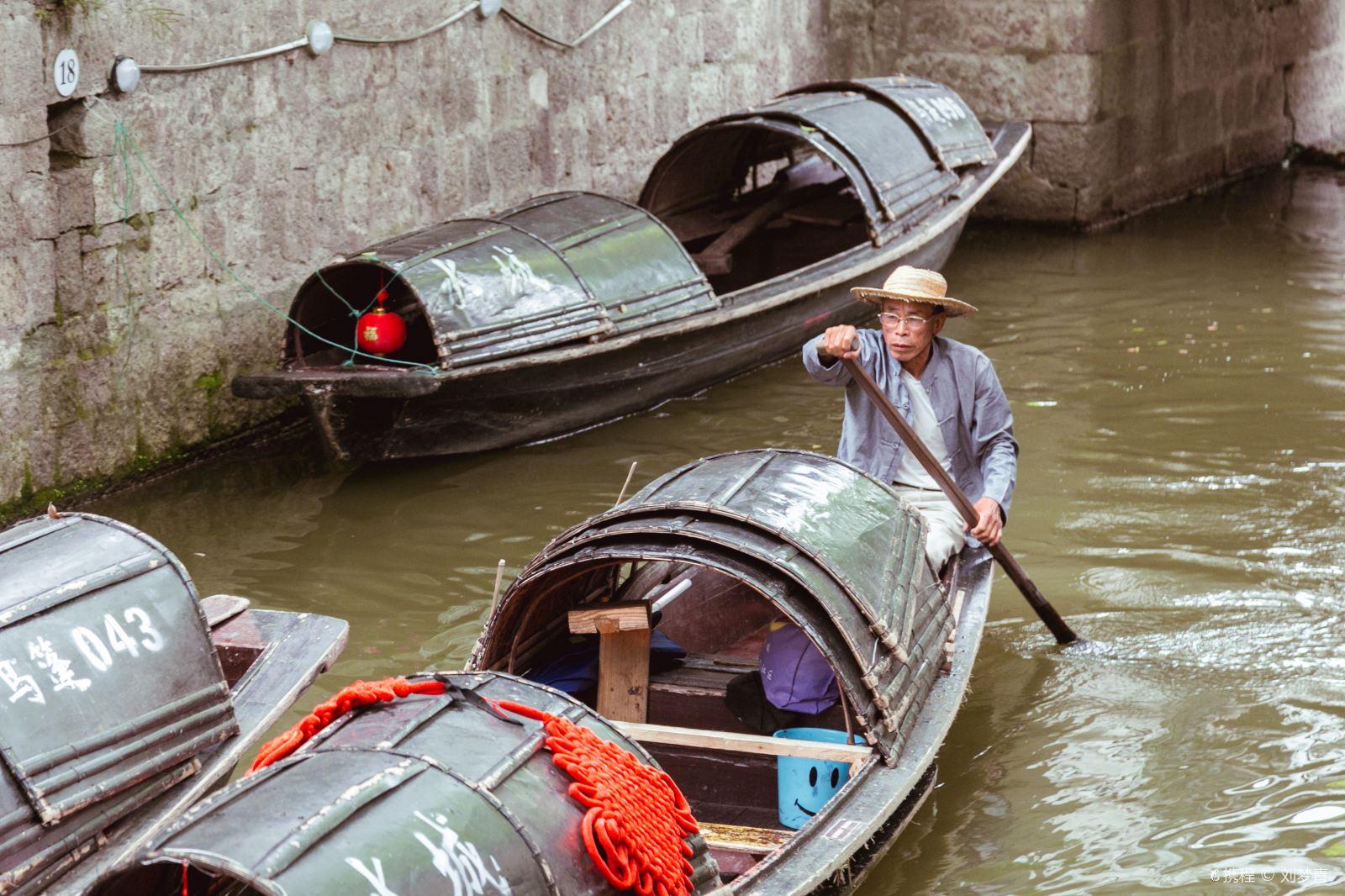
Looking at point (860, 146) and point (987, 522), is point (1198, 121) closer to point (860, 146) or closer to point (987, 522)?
point (860, 146)

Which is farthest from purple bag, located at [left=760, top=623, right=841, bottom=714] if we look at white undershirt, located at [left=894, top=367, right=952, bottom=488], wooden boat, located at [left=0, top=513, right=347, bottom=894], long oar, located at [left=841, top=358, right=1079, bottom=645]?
wooden boat, located at [left=0, top=513, right=347, bottom=894]

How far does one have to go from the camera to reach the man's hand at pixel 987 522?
5.41m

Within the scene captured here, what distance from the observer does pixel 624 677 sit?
4883 mm

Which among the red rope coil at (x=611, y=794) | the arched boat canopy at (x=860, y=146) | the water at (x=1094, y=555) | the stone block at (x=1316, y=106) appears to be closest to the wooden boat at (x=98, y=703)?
the red rope coil at (x=611, y=794)

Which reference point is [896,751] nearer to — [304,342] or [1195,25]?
[304,342]

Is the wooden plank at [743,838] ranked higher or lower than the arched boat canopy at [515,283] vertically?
lower

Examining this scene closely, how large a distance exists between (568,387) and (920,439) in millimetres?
2774

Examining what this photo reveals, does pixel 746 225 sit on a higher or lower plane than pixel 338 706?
higher

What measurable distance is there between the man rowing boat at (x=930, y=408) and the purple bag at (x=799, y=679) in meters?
0.85

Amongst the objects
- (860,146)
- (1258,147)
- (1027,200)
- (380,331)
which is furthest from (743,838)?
(1258,147)

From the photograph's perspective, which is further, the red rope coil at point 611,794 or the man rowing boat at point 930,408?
the man rowing boat at point 930,408

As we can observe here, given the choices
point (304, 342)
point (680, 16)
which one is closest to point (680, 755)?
point (304, 342)

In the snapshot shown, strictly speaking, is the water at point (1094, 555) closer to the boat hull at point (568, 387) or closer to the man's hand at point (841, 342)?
the boat hull at point (568, 387)

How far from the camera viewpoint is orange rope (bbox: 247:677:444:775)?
11.3 feet
